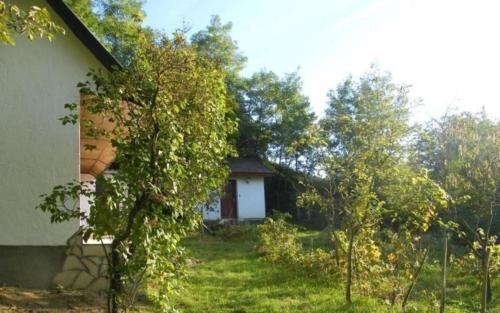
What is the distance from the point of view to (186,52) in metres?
5.29

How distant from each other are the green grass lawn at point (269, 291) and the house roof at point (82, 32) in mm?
3297

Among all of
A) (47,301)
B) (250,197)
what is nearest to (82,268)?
(47,301)

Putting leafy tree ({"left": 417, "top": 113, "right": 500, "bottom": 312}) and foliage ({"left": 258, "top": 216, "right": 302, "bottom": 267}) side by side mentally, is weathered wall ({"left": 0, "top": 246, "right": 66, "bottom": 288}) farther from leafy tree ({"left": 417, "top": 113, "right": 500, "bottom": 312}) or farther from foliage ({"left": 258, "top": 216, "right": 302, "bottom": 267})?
leafy tree ({"left": 417, "top": 113, "right": 500, "bottom": 312})

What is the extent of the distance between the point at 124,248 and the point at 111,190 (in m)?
0.57

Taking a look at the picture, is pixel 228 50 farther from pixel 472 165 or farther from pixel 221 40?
pixel 472 165

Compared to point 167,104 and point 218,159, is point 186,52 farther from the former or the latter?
point 218,159

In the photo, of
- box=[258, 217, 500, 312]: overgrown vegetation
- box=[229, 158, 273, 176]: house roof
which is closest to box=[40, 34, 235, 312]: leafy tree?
box=[258, 217, 500, 312]: overgrown vegetation

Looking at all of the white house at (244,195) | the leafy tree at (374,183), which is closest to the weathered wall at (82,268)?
the leafy tree at (374,183)

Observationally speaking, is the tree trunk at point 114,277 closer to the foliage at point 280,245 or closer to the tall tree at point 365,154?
the tall tree at point 365,154

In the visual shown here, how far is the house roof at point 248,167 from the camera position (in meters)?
25.9

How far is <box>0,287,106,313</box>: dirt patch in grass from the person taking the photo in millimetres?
6250

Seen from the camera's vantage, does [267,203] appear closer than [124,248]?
No

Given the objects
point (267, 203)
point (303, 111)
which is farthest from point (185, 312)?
point (303, 111)

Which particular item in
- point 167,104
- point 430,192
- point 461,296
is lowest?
point 461,296
